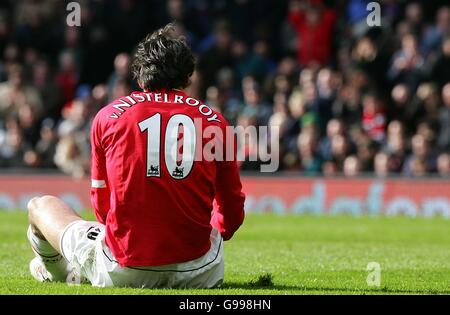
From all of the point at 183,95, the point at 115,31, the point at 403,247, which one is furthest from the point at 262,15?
the point at 183,95

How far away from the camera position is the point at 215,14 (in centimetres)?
2603

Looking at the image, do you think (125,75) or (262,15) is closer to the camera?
(125,75)

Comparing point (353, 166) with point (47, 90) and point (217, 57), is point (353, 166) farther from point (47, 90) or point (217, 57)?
point (47, 90)

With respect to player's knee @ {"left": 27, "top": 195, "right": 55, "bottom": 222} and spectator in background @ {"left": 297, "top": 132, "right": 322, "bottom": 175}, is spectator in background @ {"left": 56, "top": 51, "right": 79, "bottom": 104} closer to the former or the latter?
spectator in background @ {"left": 297, "top": 132, "right": 322, "bottom": 175}

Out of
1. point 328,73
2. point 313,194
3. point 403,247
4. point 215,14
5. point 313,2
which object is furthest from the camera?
point 215,14

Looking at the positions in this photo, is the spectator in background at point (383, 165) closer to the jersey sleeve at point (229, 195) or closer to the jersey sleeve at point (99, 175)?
the jersey sleeve at point (229, 195)

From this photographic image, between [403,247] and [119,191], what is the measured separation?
6473 mm

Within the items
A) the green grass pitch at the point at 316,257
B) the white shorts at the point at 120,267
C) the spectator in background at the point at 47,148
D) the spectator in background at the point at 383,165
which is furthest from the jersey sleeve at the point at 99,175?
the spectator in background at the point at 47,148

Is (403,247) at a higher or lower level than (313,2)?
lower

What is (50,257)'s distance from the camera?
8867mm

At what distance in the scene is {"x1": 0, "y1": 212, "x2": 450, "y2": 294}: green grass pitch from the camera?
878 centimetres

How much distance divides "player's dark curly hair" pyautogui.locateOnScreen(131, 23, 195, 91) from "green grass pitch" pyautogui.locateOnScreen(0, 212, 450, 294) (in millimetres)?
1592

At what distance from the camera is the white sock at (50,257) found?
28.8 feet
